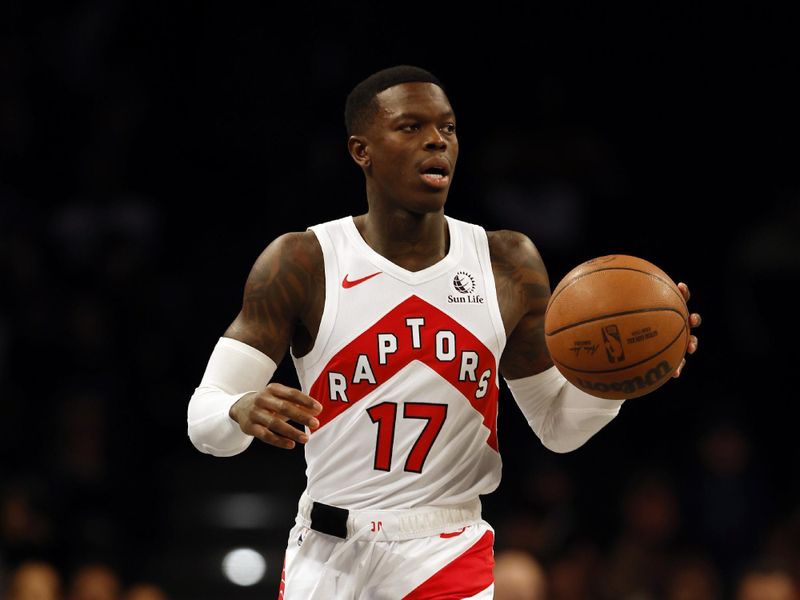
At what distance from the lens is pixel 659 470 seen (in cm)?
841

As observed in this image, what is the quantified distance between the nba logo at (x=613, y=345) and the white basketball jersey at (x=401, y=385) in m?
0.46

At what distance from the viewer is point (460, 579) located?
4277 mm

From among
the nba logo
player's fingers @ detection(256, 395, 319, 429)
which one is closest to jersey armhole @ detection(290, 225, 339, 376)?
player's fingers @ detection(256, 395, 319, 429)

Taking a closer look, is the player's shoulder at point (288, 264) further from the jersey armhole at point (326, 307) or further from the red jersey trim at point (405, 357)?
the red jersey trim at point (405, 357)

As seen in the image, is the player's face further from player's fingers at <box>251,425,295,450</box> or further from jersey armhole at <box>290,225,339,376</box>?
player's fingers at <box>251,425,295,450</box>

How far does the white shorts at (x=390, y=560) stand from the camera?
14.0 ft

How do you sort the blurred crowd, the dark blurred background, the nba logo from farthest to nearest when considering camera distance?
the dark blurred background < the blurred crowd < the nba logo

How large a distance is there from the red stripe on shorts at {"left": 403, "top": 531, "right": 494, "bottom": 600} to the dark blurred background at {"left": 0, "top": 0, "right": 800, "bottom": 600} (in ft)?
11.3

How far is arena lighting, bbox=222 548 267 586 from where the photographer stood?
8.34m

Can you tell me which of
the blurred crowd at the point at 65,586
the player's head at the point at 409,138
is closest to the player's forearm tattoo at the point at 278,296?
the player's head at the point at 409,138

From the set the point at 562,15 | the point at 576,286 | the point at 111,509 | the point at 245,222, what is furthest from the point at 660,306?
the point at 562,15

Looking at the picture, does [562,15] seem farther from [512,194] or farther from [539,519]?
[539,519]

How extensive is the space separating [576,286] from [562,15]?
6163 mm

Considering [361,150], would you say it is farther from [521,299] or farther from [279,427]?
[279,427]
